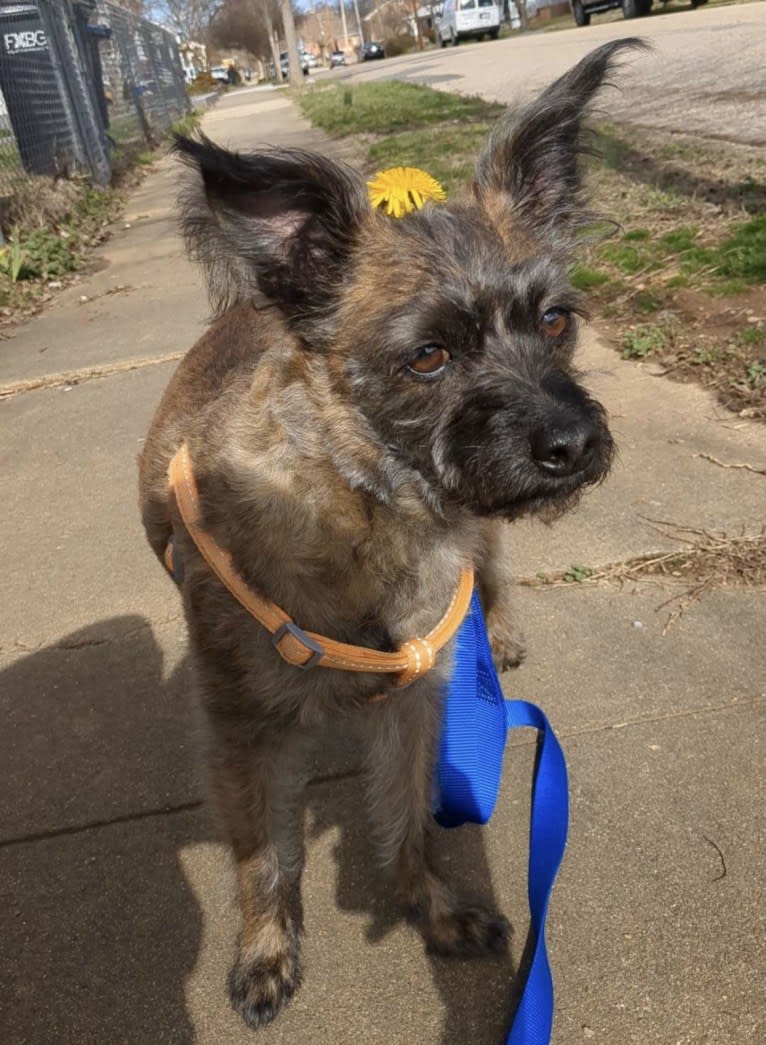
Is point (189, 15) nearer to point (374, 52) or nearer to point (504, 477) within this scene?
point (374, 52)

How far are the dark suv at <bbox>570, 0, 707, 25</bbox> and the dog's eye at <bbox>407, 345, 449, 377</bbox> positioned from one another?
131 feet

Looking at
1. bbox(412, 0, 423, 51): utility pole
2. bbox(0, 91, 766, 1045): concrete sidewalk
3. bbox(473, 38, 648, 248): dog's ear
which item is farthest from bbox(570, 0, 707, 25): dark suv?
bbox(412, 0, 423, 51): utility pole

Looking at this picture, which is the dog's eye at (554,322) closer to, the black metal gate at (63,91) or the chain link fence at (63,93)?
the chain link fence at (63,93)

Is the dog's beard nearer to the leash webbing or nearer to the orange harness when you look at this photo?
the orange harness

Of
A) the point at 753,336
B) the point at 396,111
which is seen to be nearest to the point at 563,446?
the point at 753,336

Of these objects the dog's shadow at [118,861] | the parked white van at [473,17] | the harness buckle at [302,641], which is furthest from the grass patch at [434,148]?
the parked white van at [473,17]

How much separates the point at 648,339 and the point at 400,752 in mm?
3615

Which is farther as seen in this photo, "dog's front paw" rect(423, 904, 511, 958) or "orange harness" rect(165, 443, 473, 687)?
"dog's front paw" rect(423, 904, 511, 958)

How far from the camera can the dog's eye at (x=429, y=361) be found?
2.16 m

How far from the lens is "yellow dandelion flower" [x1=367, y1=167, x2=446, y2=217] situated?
237 cm

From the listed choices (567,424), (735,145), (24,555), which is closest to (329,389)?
(567,424)

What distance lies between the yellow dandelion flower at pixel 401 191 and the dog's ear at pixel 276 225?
0.05 metres

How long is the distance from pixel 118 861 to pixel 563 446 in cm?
182

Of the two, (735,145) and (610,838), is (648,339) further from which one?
(735,145)
